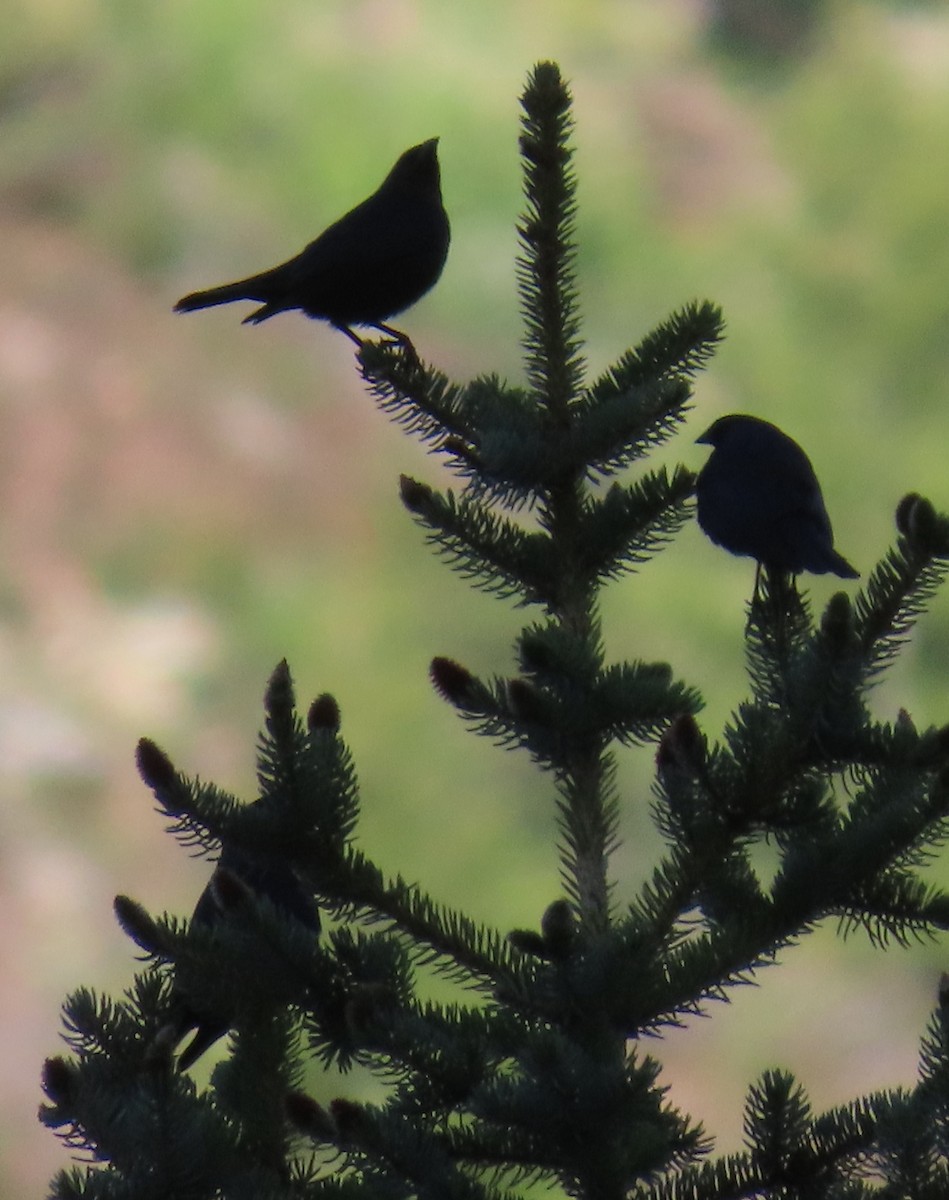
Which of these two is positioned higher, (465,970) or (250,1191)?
(465,970)

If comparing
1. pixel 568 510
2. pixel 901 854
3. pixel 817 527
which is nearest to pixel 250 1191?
pixel 901 854

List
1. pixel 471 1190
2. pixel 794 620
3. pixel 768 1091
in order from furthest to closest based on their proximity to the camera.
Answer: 1. pixel 794 620
2. pixel 768 1091
3. pixel 471 1190

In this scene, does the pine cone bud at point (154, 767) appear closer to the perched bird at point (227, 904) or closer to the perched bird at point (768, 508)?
the perched bird at point (227, 904)

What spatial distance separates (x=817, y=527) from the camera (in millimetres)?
1401

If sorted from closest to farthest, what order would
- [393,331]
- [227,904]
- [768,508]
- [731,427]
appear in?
1. [227,904]
2. [768,508]
3. [731,427]
4. [393,331]

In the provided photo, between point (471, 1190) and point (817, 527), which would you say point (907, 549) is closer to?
point (817, 527)

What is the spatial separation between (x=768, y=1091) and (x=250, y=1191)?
41 centimetres

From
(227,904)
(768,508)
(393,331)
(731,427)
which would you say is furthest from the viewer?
(393,331)

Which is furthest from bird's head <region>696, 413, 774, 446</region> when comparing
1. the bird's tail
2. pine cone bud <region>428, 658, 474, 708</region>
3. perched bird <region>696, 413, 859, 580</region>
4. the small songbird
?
the bird's tail

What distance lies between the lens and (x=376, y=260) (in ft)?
7.23

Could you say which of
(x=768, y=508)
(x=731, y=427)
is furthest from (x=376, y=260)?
(x=768, y=508)

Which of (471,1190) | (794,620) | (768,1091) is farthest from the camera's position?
(794,620)

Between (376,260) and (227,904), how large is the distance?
1.38m

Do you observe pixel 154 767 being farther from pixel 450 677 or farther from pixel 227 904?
pixel 450 677
